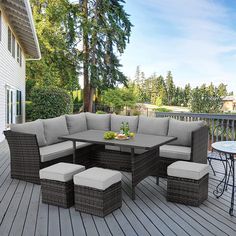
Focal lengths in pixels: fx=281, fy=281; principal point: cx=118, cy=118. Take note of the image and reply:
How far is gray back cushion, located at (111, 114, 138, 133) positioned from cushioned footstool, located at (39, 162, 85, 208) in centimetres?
235

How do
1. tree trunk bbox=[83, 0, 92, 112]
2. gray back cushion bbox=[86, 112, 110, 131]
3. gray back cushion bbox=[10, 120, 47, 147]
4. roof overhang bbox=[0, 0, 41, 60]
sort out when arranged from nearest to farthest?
gray back cushion bbox=[10, 120, 47, 147]
gray back cushion bbox=[86, 112, 110, 131]
roof overhang bbox=[0, 0, 41, 60]
tree trunk bbox=[83, 0, 92, 112]

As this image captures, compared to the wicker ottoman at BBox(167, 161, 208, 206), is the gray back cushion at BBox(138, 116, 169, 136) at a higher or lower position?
higher

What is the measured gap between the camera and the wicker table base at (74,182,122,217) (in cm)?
318

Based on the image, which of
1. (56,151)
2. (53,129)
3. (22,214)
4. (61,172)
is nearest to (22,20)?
(53,129)

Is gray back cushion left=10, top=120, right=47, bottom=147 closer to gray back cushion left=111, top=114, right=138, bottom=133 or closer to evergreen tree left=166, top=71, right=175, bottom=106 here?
gray back cushion left=111, top=114, right=138, bottom=133

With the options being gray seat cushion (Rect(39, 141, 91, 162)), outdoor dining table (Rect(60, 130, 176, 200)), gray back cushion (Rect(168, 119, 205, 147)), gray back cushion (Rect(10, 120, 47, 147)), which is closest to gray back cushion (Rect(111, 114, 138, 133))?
gray back cushion (Rect(168, 119, 205, 147))

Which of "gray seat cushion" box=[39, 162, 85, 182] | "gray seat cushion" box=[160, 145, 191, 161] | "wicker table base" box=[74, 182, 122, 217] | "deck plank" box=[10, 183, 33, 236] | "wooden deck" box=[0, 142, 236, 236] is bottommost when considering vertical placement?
"deck plank" box=[10, 183, 33, 236]

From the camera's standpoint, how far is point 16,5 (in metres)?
8.59

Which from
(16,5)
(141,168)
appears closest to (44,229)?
(141,168)

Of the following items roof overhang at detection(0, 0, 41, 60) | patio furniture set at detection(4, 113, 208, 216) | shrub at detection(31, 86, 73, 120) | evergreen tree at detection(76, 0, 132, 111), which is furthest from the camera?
evergreen tree at detection(76, 0, 132, 111)

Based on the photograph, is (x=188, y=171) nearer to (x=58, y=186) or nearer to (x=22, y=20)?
(x=58, y=186)

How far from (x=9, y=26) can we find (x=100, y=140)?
26.5 ft

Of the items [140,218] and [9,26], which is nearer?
[140,218]

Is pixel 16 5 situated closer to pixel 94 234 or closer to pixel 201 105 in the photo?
pixel 94 234
